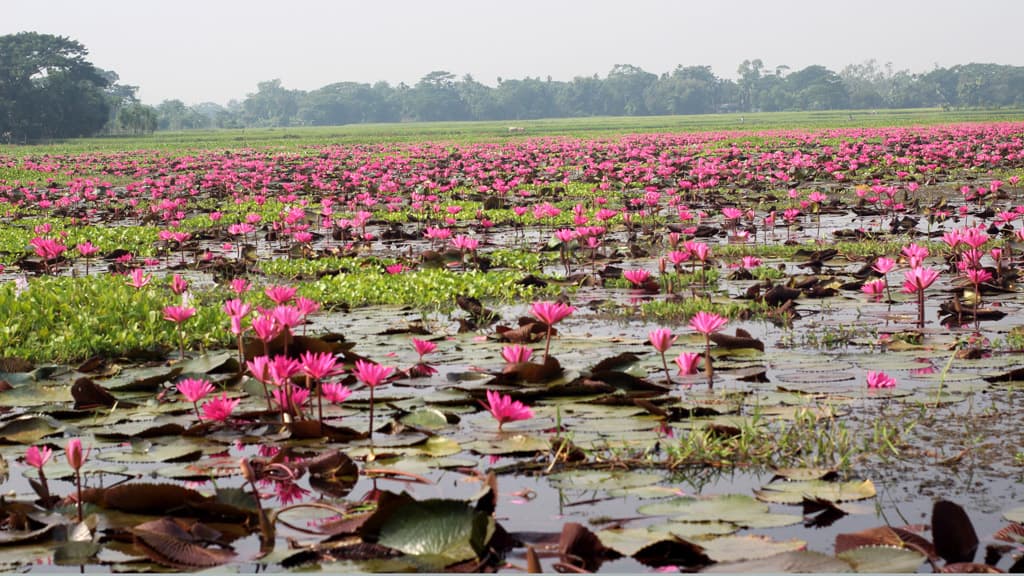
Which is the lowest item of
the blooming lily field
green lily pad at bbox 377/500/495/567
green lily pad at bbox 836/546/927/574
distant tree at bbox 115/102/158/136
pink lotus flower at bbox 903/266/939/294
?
the blooming lily field

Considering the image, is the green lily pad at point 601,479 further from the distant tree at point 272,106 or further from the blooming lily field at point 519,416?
the distant tree at point 272,106

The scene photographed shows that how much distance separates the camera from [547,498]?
2846 mm

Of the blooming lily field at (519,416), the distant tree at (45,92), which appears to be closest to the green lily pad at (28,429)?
the blooming lily field at (519,416)

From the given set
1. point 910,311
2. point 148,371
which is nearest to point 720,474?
point 148,371

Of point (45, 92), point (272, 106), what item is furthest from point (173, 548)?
point (272, 106)

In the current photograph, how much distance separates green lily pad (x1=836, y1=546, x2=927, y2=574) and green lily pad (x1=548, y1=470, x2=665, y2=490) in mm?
724

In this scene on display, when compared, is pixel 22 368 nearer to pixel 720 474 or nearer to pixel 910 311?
pixel 720 474

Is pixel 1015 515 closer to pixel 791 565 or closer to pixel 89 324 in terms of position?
pixel 791 565

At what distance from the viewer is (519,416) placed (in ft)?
10.3

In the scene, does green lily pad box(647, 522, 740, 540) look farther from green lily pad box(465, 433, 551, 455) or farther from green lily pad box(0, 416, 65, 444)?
A: green lily pad box(0, 416, 65, 444)

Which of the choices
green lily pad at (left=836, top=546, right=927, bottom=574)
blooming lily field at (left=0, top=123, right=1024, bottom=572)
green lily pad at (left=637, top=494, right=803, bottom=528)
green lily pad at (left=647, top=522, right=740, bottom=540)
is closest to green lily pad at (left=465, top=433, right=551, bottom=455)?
blooming lily field at (left=0, top=123, right=1024, bottom=572)

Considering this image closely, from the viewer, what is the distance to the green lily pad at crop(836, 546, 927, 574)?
2213mm

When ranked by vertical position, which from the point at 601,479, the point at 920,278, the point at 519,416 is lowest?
the point at 601,479

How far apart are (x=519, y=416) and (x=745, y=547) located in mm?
946
